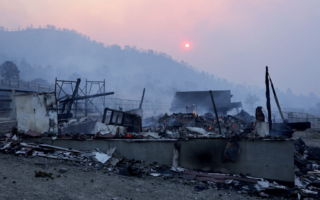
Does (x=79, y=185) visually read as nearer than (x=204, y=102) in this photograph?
Yes

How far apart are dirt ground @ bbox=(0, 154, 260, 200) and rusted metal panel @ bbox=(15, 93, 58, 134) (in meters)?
1.66

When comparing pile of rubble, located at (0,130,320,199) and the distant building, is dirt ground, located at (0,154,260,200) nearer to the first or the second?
pile of rubble, located at (0,130,320,199)

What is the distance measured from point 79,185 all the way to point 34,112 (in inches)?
169

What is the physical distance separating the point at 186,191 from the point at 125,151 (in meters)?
2.59

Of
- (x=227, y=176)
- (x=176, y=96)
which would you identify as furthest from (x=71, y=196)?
(x=176, y=96)

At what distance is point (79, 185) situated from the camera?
435 cm

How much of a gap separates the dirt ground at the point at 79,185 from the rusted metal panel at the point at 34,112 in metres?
1.66

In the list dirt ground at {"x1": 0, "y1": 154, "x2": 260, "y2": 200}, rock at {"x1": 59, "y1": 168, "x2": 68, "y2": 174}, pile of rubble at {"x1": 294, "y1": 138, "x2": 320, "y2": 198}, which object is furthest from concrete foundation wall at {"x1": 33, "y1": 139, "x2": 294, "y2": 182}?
rock at {"x1": 59, "y1": 168, "x2": 68, "y2": 174}

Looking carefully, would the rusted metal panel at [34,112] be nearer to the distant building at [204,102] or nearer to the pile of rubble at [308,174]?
the pile of rubble at [308,174]

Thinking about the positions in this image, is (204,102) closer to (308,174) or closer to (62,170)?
(308,174)

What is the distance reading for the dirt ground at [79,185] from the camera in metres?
3.71

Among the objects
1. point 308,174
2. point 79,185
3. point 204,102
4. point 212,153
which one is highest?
point 204,102

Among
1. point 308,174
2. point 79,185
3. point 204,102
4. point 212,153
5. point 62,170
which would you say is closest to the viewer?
point 79,185

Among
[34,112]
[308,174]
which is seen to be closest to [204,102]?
[308,174]
